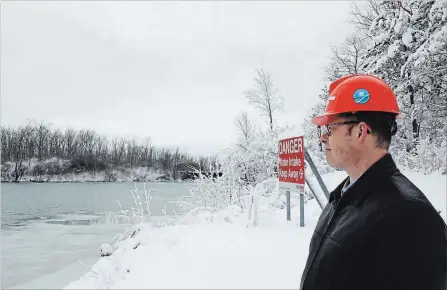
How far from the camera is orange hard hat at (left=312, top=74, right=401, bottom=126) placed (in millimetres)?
1313

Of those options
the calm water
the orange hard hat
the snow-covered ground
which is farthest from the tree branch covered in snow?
the orange hard hat

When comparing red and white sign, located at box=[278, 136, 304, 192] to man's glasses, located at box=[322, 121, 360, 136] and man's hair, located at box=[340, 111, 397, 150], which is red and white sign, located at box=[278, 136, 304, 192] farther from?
man's hair, located at box=[340, 111, 397, 150]

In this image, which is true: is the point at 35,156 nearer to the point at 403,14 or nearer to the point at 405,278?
the point at 403,14

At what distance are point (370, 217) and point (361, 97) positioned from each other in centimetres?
44

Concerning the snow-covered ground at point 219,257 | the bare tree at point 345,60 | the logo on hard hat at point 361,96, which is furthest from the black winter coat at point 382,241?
the bare tree at point 345,60

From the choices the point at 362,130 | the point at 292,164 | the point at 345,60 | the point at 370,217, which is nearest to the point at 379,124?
the point at 362,130

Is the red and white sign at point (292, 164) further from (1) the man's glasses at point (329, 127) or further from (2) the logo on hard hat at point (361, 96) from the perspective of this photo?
(2) the logo on hard hat at point (361, 96)

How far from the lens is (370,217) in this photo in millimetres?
1172

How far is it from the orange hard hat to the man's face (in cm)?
4

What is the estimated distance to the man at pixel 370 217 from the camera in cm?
107

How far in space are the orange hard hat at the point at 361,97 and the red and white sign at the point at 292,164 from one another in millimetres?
6203

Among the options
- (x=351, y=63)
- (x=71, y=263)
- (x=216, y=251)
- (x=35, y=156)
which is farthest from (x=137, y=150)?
(x=216, y=251)

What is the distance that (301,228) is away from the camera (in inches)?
297

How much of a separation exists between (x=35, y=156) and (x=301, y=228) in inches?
2356
